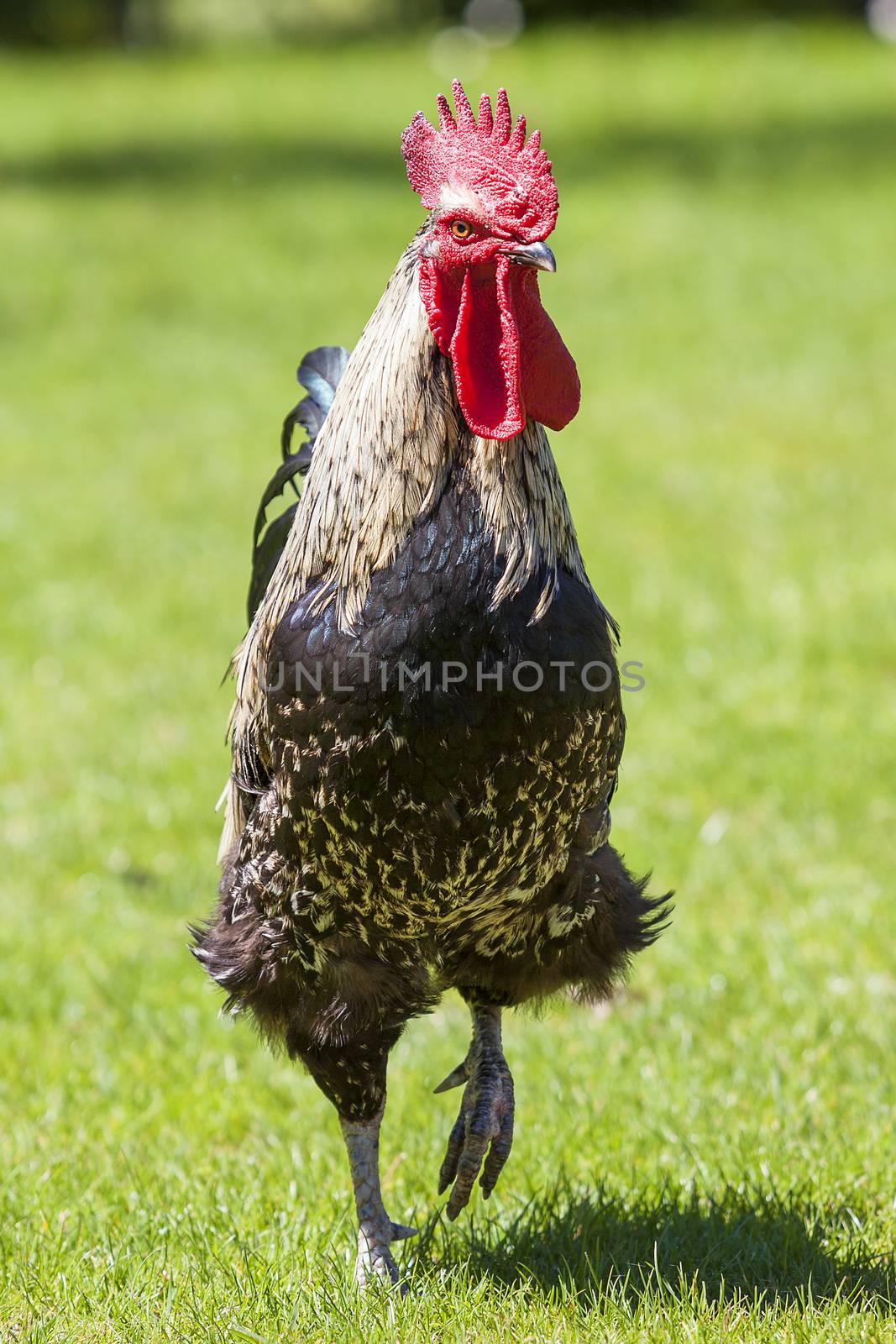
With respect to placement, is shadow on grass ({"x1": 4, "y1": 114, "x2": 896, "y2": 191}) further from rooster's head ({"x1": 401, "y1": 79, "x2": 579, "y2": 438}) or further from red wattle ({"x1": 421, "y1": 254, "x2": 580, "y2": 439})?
red wattle ({"x1": 421, "y1": 254, "x2": 580, "y2": 439})

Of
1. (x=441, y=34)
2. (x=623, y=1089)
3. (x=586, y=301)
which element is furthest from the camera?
(x=441, y=34)

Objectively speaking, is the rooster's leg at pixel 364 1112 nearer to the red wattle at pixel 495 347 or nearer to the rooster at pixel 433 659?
the rooster at pixel 433 659

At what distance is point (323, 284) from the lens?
1475 centimetres

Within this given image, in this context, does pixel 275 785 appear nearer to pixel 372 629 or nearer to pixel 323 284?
pixel 372 629

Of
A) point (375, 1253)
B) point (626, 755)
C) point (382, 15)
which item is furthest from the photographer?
point (382, 15)

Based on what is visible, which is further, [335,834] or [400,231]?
[400,231]

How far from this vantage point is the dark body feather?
3227mm

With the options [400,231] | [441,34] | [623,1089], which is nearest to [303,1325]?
[623,1089]

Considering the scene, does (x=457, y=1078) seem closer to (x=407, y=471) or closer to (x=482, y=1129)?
(x=482, y=1129)

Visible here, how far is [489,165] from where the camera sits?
11.1 feet

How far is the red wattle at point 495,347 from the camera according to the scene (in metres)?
3.27

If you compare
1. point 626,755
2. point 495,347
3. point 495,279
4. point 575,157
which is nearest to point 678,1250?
point 495,347

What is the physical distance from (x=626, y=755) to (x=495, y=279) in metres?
4.06

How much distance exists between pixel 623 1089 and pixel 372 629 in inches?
84.2
